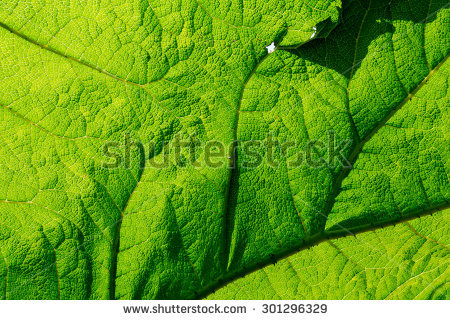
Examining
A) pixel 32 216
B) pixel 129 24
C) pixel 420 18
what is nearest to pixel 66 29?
pixel 129 24

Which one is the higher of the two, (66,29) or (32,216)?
(66,29)

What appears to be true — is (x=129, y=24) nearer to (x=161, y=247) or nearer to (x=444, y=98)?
(x=161, y=247)

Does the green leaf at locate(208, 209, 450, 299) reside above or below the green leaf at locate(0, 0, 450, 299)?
below

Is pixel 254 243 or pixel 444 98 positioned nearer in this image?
pixel 444 98

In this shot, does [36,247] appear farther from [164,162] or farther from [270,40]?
[270,40]

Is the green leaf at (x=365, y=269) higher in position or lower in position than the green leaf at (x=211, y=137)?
lower

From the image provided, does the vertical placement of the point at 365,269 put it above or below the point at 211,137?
below

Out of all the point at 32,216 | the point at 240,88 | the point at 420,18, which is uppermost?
the point at 420,18
